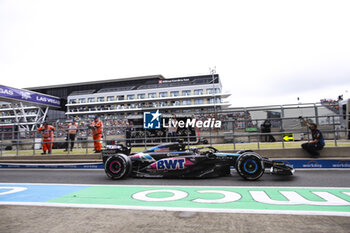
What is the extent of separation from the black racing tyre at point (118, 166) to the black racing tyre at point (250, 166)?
3004 mm

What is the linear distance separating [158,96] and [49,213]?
62.2 meters

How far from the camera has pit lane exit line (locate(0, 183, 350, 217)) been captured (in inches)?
144

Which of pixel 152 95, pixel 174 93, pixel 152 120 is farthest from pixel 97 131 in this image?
pixel 152 95

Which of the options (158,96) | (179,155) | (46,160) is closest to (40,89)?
(158,96)

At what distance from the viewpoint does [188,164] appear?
6297 millimetres

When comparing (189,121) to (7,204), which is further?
(189,121)

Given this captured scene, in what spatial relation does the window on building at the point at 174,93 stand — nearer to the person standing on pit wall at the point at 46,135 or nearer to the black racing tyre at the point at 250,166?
the person standing on pit wall at the point at 46,135

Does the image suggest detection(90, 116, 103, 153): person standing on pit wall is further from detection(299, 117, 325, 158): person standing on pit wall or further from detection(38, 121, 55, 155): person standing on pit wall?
detection(299, 117, 325, 158): person standing on pit wall

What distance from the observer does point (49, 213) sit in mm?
3682

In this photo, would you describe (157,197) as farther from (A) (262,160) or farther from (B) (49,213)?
(A) (262,160)

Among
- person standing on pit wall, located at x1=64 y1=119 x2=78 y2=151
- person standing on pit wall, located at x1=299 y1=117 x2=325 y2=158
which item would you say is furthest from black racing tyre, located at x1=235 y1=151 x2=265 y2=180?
person standing on pit wall, located at x1=64 y1=119 x2=78 y2=151

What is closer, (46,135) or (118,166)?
(118,166)

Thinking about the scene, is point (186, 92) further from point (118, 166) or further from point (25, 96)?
point (118, 166)

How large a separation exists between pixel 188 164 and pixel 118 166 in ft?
6.63
